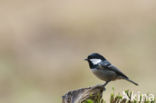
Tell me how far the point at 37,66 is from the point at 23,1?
11.5ft

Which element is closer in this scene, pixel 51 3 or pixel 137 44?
pixel 137 44

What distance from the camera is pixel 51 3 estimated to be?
1875 centimetres

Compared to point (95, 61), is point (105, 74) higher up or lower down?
lower down

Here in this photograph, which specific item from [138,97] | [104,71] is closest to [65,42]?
[104,71]

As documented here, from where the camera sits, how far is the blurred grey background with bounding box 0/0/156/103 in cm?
1410

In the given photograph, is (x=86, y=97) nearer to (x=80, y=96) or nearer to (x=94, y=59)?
(x=80, y=96)

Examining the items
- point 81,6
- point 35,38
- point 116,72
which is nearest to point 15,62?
point 35,38

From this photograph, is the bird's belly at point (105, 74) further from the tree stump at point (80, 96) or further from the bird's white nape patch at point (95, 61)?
the tree stump at point (80, 96)

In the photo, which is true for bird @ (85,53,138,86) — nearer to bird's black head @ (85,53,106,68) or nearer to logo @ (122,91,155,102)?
bird's black head @ (85,53,106,68)

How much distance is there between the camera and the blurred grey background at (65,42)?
14102 millimetres

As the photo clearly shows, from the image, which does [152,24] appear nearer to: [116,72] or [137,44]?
[137,44]

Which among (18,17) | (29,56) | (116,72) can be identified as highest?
(18,17)

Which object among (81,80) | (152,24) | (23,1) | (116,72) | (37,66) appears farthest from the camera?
(23,1)

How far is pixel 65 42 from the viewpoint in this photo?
1747cm
